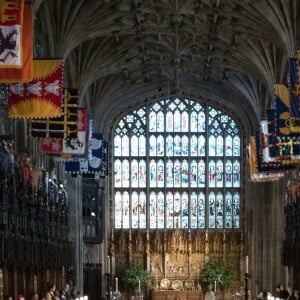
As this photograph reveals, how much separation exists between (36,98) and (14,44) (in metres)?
5.28

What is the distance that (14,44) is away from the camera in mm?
19297

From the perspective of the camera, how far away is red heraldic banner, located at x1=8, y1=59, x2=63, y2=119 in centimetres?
2439

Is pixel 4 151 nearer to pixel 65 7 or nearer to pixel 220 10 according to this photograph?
pixel 65 7

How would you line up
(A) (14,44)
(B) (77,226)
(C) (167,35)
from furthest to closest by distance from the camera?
(B) (77,226)
(C) (167,35)
(A) (14,44)

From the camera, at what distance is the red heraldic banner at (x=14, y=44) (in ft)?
63.1

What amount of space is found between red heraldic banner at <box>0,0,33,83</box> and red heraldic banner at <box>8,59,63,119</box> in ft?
14.9

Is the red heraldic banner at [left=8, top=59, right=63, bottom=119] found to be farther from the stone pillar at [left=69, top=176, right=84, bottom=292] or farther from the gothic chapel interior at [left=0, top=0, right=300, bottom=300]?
the stone pillar at [left=69, top=176, right=84, bottom=292]

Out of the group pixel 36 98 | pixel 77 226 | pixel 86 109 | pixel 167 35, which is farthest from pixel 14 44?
pixel 77 226

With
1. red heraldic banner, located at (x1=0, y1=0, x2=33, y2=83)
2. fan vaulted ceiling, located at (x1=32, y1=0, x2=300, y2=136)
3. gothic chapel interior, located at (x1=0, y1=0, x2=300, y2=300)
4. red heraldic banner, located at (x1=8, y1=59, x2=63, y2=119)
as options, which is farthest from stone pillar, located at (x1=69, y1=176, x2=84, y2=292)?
red heraldic banner, located at (x1=0, y1=0, x2=33, y2=83)

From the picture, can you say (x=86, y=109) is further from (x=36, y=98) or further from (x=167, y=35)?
(x=167, y=35)

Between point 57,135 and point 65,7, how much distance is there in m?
11.3

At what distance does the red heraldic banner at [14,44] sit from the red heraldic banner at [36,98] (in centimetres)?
455

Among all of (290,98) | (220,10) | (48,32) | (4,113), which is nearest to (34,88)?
(4,113)

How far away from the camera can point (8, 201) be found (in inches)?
1065
